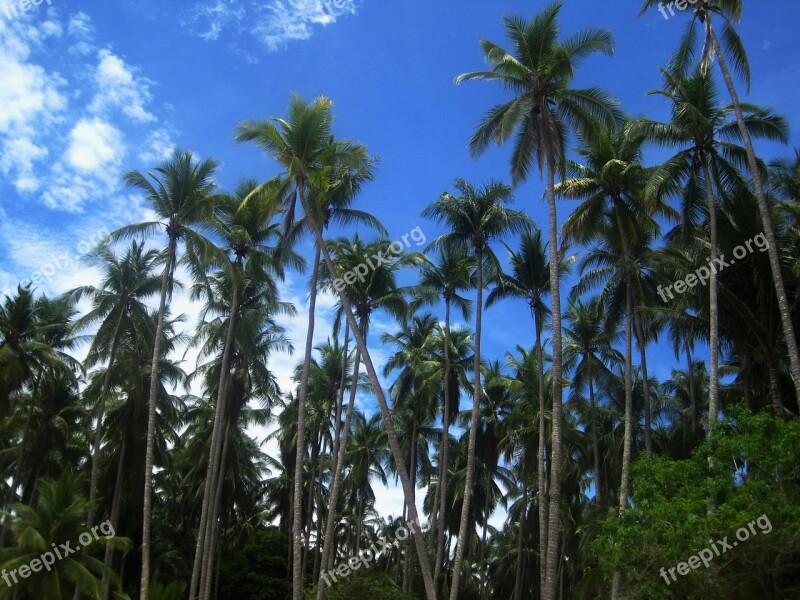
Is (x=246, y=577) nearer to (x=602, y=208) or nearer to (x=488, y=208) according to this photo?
(x=488, y=208)

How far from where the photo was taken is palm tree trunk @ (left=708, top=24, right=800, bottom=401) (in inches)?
656

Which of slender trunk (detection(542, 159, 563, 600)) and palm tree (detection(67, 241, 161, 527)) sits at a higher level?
palm tree (detection(67, 241, 161, 527))

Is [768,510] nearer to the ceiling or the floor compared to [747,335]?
nearer to the floor

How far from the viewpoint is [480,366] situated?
31.5 metres

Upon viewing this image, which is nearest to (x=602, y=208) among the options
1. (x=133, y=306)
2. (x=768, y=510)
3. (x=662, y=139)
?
(x=662, y=139)

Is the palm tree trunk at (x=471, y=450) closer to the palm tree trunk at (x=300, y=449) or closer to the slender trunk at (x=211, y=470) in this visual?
the palm tree trunk at (x=300, y=449)

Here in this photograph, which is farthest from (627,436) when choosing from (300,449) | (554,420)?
(300,449)

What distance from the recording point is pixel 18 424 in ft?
110

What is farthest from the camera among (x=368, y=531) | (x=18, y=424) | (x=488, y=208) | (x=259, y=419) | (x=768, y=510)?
(x=368, y=531)

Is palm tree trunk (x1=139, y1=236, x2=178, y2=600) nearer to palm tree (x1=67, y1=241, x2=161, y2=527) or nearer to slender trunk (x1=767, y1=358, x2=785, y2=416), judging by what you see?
palm tree (x1=67, y1=241, x2=161, y2=527)

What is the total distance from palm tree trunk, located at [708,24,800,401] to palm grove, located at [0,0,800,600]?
8 centimetres

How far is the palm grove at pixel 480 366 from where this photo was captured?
54.6ft

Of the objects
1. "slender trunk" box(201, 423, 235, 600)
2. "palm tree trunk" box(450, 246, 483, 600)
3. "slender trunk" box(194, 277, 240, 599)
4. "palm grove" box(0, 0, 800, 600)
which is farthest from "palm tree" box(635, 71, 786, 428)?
"slender trunk" box(201, 423, 235, 600)

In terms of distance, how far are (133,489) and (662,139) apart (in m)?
29.3
